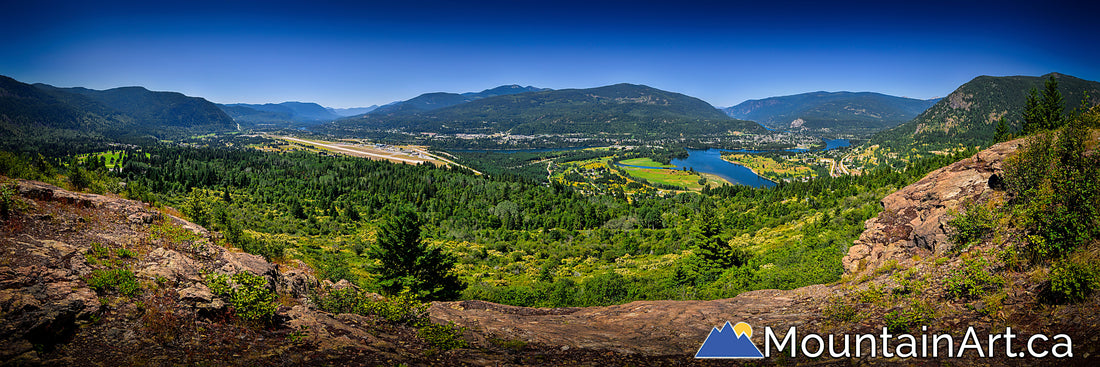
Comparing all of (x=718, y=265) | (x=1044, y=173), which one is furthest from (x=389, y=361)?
(x=718, y=265)

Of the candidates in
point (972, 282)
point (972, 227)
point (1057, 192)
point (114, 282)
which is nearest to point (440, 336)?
point (114, 282)

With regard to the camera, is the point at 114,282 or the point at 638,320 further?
the point at 638,320

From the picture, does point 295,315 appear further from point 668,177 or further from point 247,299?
point 668,177

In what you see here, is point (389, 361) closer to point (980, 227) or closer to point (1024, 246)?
point (1024, 246)

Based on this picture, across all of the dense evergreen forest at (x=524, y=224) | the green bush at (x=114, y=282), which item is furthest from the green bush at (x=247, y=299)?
the dense evergreen forest at (x=524, y=224)

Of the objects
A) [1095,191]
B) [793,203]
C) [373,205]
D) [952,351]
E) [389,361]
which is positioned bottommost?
[373,205]
